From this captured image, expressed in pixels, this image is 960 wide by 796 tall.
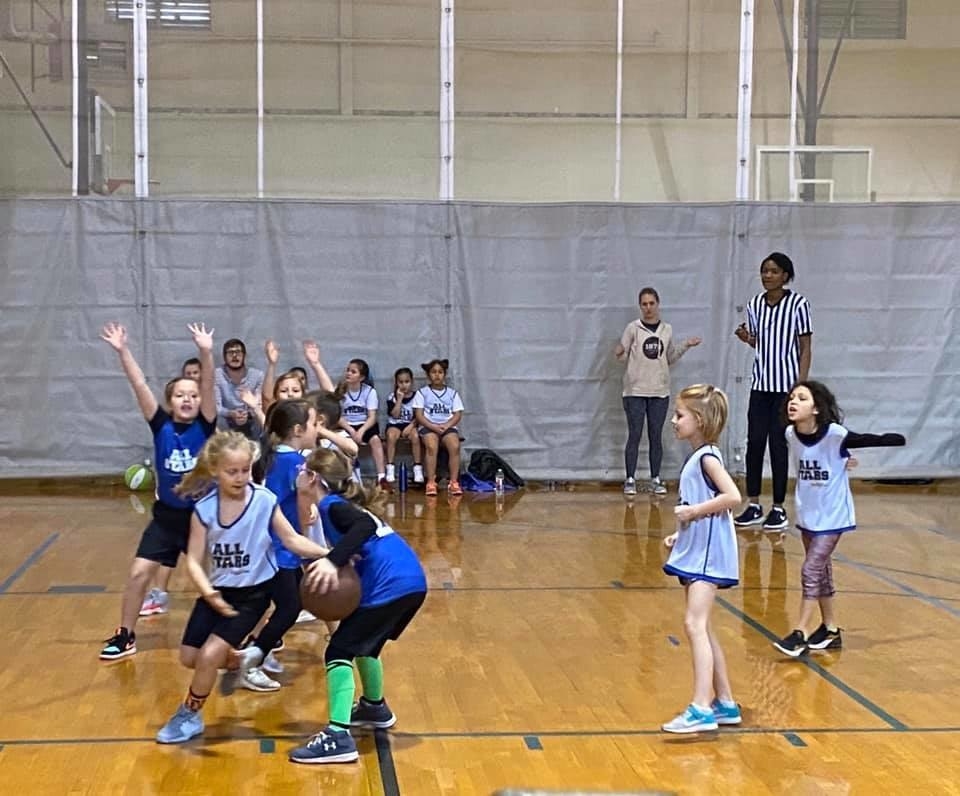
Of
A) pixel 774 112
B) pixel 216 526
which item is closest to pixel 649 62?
pixel 774 112

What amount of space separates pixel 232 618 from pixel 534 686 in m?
1.38

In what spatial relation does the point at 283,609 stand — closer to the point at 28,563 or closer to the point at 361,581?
the point at 361,581

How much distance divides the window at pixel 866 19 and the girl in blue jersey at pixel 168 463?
29.3ft

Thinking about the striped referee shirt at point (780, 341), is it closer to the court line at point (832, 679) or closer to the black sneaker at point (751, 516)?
the black sneaker at point (751, 516)

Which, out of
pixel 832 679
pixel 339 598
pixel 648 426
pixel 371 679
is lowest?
pixel 832 679

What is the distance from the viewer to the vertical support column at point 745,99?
40.5 ft

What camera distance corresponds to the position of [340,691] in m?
4.53

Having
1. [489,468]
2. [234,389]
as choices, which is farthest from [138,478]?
[489,468]

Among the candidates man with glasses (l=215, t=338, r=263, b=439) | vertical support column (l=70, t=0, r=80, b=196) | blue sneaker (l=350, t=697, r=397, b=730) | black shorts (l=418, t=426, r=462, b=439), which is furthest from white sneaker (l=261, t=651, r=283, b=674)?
vertical support column (l=70, t=0, r=80, b=196)

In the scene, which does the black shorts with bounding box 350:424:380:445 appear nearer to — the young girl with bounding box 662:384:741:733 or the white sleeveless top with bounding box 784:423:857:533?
the white sleeveless top with bounding box 784:423:857:533

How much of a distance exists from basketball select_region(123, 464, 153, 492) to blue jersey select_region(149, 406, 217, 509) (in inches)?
228

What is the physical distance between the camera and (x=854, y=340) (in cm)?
1234

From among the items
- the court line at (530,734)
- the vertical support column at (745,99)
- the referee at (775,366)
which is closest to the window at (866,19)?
the vertical support column at (745,99)

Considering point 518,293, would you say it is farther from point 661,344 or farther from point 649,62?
point 649,62
